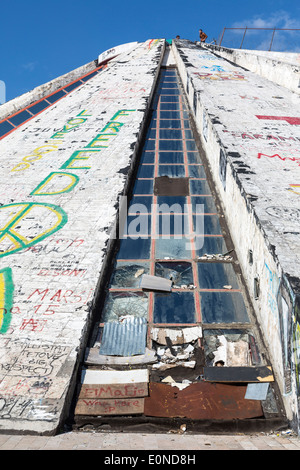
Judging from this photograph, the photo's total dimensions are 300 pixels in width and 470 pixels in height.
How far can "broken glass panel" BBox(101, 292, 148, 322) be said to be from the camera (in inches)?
253

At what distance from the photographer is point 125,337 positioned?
235 inches

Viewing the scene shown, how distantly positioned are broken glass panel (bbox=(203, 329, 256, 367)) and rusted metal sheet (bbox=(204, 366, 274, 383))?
0.20 m

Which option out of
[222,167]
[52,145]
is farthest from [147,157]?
[222,167]

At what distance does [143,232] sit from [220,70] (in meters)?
14.2

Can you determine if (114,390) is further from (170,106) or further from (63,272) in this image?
(170,106)

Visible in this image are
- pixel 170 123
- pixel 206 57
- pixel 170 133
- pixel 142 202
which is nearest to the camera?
pixel 142 202

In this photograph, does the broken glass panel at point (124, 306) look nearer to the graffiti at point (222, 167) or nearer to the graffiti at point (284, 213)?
the graffiti at point (284, 213)

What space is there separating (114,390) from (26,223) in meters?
4.66

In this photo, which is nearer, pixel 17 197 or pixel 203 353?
pixel 203 353

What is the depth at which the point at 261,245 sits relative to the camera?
5914mm

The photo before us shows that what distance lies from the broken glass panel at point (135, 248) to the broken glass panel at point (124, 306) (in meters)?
1.19

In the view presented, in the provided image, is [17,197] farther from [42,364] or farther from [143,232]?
[42,364]

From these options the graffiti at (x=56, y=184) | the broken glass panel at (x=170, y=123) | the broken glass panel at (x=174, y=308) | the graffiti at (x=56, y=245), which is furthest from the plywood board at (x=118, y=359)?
the broken glass panel at (x=170, y=123)
